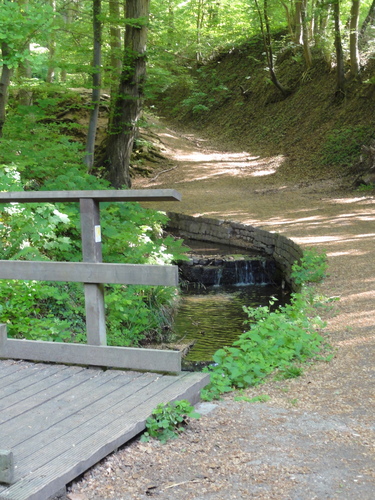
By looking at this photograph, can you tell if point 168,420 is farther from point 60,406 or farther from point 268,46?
point 268,46

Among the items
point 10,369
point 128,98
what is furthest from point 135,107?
point 10,369

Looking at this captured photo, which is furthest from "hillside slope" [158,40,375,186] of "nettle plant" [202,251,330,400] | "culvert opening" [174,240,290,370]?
"nettle plant" [202,251,330,400]

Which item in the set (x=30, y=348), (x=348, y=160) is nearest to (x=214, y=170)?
(x=348, y=160)

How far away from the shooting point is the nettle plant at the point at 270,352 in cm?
467

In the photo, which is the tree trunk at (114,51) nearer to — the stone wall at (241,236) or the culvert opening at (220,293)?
the stone wall at (241,236)

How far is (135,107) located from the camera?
15.5 meters

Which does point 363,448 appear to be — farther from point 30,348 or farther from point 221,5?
point 221,5

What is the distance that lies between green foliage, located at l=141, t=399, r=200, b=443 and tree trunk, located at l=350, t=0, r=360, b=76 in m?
18.8

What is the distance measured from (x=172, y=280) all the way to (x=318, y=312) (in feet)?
11.6

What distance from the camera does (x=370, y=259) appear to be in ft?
31.3

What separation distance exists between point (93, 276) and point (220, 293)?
22.9 ft

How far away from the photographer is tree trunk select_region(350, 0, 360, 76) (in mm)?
19303

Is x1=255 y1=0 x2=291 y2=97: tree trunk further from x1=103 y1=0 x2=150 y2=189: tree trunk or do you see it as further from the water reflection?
the water reflection

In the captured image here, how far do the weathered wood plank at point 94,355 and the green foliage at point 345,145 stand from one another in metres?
16.0
